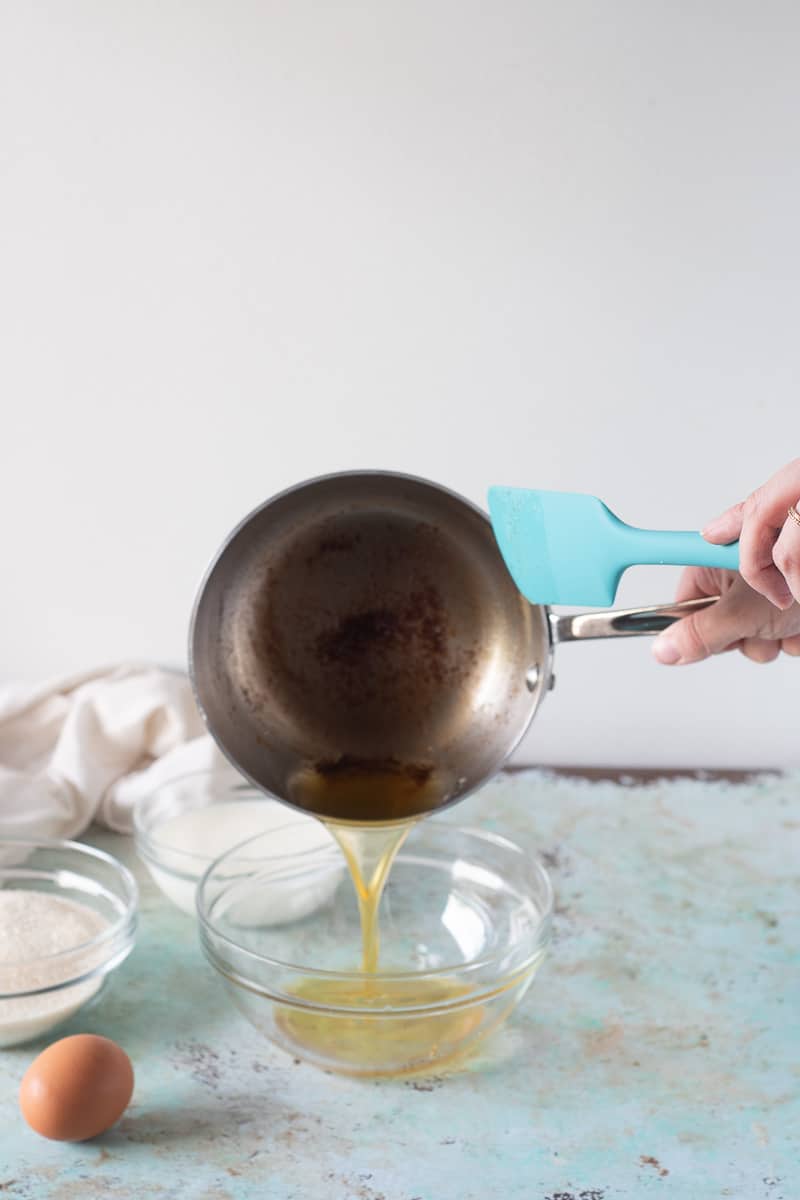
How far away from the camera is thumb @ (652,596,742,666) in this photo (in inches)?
45.1

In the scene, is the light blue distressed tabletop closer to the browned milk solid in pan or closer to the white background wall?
the browned milk solid in pan

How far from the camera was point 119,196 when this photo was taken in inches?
63.7

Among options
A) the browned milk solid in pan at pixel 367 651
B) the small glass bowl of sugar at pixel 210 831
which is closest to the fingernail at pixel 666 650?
the browned milk solid in pan at pixel 367 651

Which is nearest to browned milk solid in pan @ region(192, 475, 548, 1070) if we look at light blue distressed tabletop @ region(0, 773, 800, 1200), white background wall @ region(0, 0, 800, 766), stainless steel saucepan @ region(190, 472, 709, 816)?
stainless steel saucepan @ region(190, 472, 709, 816)

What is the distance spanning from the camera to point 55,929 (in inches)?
47.9

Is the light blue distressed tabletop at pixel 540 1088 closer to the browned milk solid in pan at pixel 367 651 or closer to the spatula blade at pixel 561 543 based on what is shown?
the browned milk solid in pan at pixel 367 651

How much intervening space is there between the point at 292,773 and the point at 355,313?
0.74m

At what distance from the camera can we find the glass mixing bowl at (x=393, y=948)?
106 centimetres

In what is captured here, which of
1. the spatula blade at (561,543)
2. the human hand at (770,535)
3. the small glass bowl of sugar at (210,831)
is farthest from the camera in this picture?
the small glass bowl of sugar at (210,831)

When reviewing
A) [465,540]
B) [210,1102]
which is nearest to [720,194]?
[465,540]

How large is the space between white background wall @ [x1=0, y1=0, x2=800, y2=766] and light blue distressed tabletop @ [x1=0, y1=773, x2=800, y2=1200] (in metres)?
0.55

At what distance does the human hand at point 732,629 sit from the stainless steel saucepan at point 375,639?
0.02m

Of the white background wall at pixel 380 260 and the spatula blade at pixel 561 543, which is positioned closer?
the spatula blade at pixel 561 543

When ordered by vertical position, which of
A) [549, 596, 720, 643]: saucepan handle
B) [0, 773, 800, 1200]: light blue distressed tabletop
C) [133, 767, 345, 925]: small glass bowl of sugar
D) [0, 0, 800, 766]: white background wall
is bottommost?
[0, 773, 800, 1200]: light blue distressed tabletop
